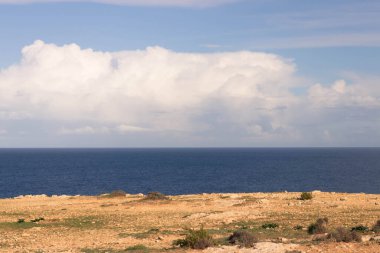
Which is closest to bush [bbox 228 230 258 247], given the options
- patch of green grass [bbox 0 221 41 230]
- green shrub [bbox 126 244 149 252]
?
green shrub [bbox 126 244 149 252]

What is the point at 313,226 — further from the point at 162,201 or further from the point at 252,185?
the point at 252,185

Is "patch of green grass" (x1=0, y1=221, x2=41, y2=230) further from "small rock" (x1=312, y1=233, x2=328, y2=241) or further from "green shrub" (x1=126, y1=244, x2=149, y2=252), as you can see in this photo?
"small rock" (x1=312, y1=233, x2=328, y2=241)

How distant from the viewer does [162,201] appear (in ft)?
154

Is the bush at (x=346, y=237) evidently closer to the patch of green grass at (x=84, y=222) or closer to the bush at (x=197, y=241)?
the bush at (x=197, y=241)

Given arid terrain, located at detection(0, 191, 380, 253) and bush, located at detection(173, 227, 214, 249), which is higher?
bush, located at detection(173, 227, 214, 249)

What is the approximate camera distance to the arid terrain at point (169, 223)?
76.2 ft

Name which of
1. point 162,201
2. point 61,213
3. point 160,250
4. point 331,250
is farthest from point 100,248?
point 162,201

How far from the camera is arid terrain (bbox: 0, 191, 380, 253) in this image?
2322 cm

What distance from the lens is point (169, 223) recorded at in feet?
109

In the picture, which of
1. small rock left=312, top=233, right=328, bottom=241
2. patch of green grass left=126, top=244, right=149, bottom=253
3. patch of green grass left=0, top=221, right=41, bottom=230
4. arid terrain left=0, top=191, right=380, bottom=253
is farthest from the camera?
patch of green grass left=0, top=221, right=41, bottom=230

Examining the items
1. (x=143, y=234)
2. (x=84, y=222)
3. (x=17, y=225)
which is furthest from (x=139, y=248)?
(x=17, y=225)

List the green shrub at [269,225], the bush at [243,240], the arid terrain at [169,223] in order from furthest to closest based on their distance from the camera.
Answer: the green shrub at [269,225], the arid terrain at [169,223], the bush at [243,240]

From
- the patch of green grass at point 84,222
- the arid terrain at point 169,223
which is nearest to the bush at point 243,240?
the arid terrain at point 169,223

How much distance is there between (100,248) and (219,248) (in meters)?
6.53
